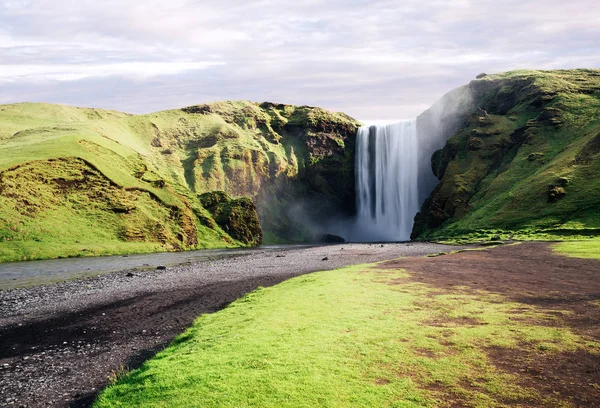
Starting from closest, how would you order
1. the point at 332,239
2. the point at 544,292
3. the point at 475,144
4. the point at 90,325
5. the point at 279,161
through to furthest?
the point at 90,325 < the point at 544,292 < the point at 475,144 < the point at 332,239 < the point at 279,161

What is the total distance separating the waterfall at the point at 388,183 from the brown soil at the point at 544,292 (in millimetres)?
86827

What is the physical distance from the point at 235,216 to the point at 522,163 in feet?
243

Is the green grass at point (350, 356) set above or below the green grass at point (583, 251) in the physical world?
above

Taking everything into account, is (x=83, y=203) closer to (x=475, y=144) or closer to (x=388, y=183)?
(x=388, y=183)

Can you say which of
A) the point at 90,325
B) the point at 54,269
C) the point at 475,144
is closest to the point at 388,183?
the point at 475,144

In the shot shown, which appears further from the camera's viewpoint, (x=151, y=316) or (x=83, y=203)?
(x=83, y=203)

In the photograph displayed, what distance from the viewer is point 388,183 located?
141 metres

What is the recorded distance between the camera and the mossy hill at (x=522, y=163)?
8075cm

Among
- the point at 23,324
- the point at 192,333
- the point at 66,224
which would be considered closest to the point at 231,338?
the point at 192,333

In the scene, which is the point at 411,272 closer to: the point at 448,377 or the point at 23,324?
the point at 448,377

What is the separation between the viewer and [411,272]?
3409 centimetres

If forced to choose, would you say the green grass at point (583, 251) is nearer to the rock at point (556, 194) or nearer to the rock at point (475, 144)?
the rock at point (556, 194)

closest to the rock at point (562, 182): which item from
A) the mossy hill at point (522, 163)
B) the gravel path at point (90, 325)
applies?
the mossy hill at point (522, 163)

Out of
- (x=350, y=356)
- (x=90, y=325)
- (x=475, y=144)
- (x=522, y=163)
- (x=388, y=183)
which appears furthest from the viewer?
(x=388, y=183)
